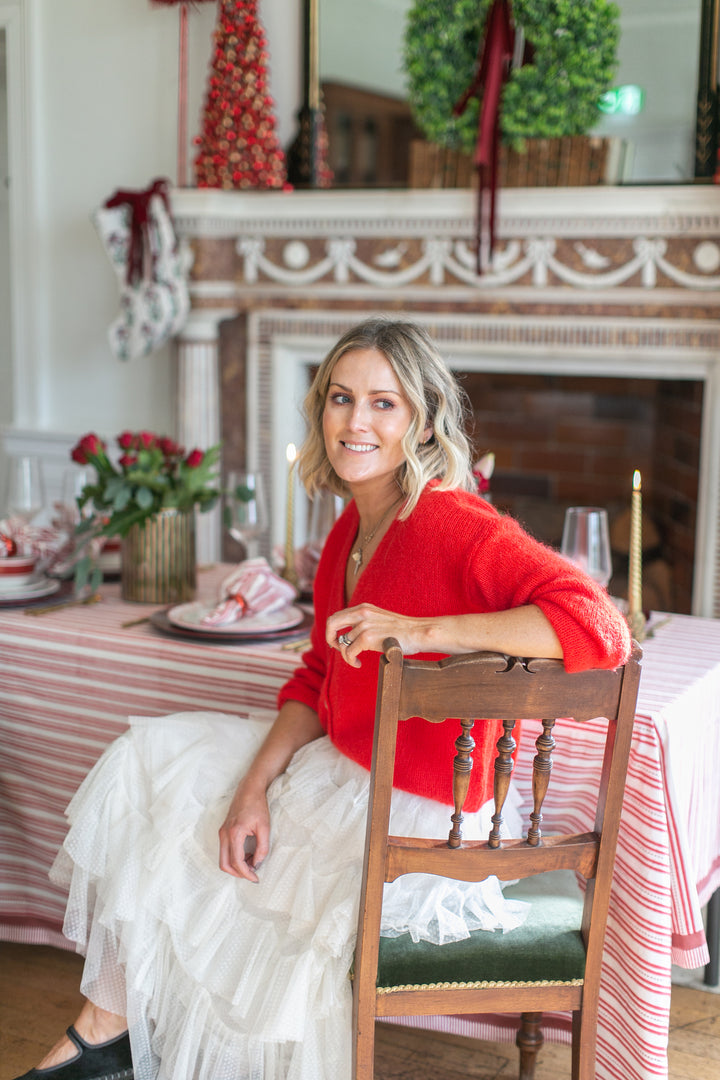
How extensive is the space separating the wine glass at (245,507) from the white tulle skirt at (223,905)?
0.60 meters

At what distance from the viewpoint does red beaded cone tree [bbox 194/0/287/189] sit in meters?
3.40

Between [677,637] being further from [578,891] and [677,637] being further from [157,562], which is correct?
[157,562]

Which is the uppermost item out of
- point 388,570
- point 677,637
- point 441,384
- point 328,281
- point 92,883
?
point 328,281

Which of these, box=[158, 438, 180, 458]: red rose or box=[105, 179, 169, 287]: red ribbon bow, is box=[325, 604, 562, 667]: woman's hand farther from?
box=[105, 179, 169, 287]: red ribbon bow

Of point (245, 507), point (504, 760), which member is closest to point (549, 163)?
point (245, 507)

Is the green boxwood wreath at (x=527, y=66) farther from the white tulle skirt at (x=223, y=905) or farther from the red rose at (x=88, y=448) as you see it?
the white tulle skirt at (x=223, y=905)

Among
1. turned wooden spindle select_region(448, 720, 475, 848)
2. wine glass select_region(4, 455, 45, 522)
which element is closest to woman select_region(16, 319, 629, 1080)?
turned wooden spindle select_region(448, 720, 475, 848)

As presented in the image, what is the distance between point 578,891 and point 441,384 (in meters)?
0.73

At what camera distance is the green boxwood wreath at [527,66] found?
3.12 meters

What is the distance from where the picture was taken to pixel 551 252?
10.7 ft

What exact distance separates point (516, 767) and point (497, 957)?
1.43 feet

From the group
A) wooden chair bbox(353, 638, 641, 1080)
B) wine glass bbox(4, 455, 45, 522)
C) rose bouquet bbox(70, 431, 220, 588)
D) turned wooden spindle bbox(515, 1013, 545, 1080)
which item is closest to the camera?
wooden chair bbox(353, 638, 641, 1080)

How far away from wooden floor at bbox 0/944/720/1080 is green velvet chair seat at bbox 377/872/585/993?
1.91 ft

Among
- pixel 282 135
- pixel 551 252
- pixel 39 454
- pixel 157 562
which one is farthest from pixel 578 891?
pixel 39 454
